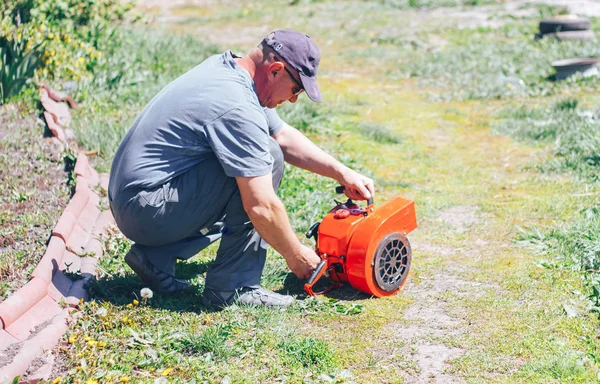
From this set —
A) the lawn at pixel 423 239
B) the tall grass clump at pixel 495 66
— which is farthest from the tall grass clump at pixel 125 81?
the tall grass clump at pixel 495 66

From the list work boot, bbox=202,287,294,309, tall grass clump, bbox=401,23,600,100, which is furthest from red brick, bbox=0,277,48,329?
tall grass clump, bbox=401,23,600,100

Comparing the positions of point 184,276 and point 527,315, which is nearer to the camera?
point 527,315

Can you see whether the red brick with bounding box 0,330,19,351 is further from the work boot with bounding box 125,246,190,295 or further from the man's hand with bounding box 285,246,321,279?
the man's hand with bounding box 285,246,321,279

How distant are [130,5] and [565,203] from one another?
18.3ft

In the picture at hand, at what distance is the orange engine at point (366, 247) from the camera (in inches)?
142

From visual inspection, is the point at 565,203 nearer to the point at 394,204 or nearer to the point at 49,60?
the point at 394,204

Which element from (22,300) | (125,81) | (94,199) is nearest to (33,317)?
(22,300)

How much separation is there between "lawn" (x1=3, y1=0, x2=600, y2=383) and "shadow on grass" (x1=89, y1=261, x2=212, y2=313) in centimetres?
1

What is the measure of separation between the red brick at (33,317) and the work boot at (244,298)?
73 cm

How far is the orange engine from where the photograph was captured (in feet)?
11.8

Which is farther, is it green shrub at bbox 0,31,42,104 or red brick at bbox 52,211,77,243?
green shrub at bbox 0,31,42,104

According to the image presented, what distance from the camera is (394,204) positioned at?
3.87 meters

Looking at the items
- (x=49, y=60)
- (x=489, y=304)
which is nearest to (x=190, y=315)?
(x=489, y=304)

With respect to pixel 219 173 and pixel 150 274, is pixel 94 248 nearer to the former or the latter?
pixel 150 274
